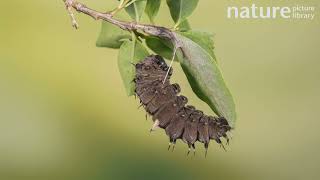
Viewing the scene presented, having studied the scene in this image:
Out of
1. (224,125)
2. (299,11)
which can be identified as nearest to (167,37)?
(224,125)

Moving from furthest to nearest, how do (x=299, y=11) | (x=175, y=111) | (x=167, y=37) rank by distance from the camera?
(x=299, y=11)
(x=175, y=111)
(x=167, y=37)

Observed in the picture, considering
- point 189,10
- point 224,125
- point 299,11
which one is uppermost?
point 299,11

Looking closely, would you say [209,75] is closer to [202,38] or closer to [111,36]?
[202,38]

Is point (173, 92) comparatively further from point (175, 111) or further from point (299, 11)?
point (299, 11)

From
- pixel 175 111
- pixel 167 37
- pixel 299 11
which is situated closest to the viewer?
pixel 167 37

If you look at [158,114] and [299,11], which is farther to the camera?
[299,11]

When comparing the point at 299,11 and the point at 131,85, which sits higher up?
the point at 299,11
